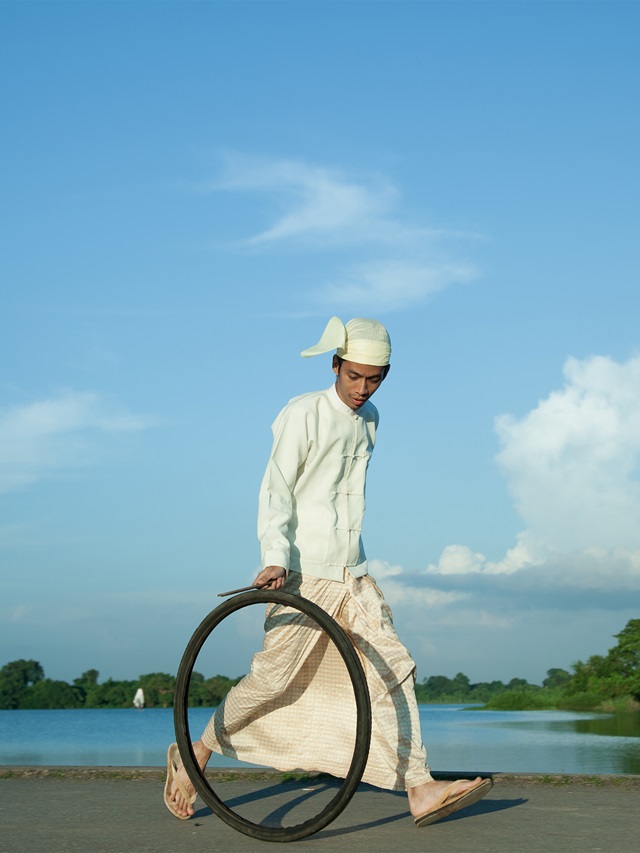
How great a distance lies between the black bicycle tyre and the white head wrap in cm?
117

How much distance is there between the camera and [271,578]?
4602 millimetres

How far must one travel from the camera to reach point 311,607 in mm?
4379

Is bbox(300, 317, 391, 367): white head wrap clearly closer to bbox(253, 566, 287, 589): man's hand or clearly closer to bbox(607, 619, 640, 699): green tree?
bbox(253, 566, 287, 589): man's hand

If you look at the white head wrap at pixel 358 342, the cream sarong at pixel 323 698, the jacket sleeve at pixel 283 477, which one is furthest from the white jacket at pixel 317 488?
the white head wrap at pixel 358 342

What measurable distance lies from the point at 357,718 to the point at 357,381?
1.53m

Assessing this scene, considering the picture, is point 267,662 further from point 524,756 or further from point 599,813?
point 524,756

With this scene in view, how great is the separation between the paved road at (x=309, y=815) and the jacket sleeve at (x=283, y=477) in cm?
Result: 123

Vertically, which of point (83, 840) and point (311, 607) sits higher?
point (311, 607)

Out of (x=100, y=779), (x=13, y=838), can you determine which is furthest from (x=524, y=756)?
(x=13, y=838)

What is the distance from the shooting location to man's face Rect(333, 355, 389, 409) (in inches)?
194

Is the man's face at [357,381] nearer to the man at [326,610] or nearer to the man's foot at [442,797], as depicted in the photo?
the man at [326,610]

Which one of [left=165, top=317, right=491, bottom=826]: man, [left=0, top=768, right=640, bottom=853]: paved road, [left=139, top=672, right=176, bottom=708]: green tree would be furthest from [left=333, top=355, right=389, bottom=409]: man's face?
[left=139, top=672, right=176, bottom=708]: green tree

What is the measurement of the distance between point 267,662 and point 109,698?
5025cm

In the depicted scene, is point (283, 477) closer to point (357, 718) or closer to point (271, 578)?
point (271, 578)
